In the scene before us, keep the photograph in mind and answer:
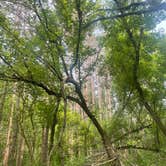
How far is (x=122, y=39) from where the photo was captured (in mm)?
5617

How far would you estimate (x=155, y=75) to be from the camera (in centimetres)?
604

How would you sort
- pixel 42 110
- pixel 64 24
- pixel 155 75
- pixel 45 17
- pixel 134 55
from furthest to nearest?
pixel 42 110, pixel 155 75, pixel 134 55, pixel 64 24, pixel 45 17

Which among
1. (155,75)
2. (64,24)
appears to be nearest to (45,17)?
(64,24)

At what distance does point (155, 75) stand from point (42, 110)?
9.69 ft

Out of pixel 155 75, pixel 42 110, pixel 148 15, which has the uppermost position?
pixel 148 15

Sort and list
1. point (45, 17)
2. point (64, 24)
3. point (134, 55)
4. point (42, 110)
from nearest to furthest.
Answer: point (45, 17) → point (64, 24) → point (134, 55) → point (42, 110)

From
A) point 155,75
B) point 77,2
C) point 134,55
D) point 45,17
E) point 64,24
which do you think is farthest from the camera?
point 155,75

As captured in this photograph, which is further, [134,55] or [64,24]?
[134,55]

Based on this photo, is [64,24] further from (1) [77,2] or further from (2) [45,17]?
(1) [77,2]

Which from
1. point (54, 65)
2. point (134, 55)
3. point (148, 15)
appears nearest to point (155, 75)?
point (134, 55)

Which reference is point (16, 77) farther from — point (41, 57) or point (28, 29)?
point (28, 29)

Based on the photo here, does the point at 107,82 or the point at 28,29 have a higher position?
the point at 28,29

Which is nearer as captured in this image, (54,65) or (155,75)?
(54,65)

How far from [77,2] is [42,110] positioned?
339 centimetres
